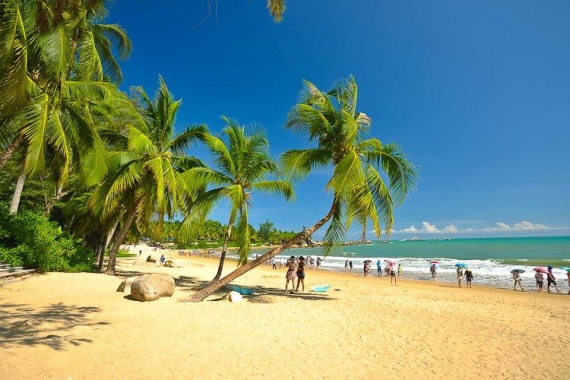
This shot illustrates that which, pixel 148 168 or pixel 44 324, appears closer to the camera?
pixel 44 324

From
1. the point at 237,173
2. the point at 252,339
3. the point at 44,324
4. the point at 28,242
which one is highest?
the point at 237,173

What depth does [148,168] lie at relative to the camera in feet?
43.8

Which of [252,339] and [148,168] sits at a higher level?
[148,168]

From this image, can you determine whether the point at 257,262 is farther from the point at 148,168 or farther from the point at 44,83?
the point at 44,83

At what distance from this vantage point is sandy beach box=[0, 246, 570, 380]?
487 centimetres

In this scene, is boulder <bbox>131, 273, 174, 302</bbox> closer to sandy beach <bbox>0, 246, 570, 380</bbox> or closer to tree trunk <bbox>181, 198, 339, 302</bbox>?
sandy beach <bbox>0, 246, 570, 380</bbox>

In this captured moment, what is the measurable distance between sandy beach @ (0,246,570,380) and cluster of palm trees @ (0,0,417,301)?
98.8 inches

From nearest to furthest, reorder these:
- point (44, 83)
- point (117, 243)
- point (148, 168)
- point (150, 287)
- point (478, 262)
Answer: point (44, 83)
point (150, 287)
point (148, 168)
point (117, 243)
point (478, 262)

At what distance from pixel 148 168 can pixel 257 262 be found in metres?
6.43

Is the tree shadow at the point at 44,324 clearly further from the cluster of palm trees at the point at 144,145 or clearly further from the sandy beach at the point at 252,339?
the cluster of palm trees at the point at 144,145

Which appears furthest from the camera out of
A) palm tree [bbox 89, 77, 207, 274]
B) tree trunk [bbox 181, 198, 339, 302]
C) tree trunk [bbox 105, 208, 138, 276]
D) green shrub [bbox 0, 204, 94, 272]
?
tree trunk [bbox 105, 208, 138, 276]

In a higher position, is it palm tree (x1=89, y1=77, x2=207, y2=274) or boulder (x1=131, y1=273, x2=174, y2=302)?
palm tree (x1=89, y1=77, x2=207, y2=274)

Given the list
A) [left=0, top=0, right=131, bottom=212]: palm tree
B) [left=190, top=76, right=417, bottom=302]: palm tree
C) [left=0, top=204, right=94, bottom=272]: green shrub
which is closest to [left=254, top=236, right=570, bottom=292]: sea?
[left=190, top=76, right=417, bottom=302]: palm tree

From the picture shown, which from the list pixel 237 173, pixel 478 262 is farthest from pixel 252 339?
pixel 478 262
